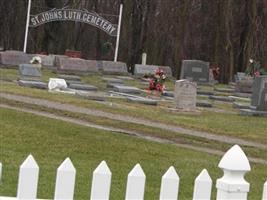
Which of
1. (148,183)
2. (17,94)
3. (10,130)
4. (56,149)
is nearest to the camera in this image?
(148,183)

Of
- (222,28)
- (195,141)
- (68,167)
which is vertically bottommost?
(195,141)

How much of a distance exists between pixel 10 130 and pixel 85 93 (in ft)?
31.5

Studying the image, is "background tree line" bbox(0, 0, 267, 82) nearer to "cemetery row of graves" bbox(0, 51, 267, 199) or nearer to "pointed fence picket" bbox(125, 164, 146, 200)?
"cemetery row of graves" bbox(0, 51, 267, 199)

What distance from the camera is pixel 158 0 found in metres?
48.6

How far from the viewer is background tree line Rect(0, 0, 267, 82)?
42188mm

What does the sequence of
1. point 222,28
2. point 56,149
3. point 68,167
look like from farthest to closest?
1. point 222,28
2. point 56,149
3. point 68,167

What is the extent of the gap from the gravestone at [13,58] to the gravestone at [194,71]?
709 centimetres

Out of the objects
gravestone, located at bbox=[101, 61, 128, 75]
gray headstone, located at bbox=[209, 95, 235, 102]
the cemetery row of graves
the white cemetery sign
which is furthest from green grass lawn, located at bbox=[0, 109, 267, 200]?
the white cemetery sign

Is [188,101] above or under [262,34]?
under

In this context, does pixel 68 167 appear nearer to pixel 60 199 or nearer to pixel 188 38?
pixel 60 199

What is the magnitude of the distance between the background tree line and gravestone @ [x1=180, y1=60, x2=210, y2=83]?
7635 millimetres

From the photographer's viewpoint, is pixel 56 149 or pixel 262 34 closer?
pixel 56 149

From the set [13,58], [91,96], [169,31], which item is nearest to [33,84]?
[91,96]

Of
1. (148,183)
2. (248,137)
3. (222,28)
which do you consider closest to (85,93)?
(248,137)
